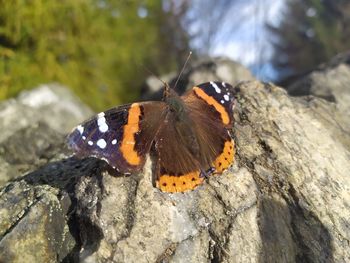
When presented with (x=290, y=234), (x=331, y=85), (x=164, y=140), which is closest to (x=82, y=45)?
(x=331, y=85)

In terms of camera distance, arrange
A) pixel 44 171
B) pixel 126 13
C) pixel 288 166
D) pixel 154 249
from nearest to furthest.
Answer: pixel 154 249 → pixel 288 166 → pixel 44 171 → pixel 126 13

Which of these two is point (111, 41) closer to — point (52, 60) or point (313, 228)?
point (52, 60)

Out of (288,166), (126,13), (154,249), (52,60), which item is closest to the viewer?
(154,249)

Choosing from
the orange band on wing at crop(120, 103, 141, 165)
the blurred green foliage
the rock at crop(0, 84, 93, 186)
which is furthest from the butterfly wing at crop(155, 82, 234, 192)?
the blurred green foliage

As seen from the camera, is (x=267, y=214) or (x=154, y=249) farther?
(x=267, y=214)

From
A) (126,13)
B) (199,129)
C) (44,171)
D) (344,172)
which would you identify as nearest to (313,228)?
(344,172)

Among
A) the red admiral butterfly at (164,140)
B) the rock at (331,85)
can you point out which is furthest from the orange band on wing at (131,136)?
the rock at (331,85)

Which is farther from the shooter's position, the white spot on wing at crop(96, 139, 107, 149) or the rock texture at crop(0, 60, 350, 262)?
the white spot on wing at crop(96, 139, 107, 149)

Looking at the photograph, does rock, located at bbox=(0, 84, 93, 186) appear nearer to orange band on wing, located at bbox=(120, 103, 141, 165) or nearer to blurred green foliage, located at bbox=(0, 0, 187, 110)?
blurred green foliage, located at bbox=(0, 0, 187, 110)
